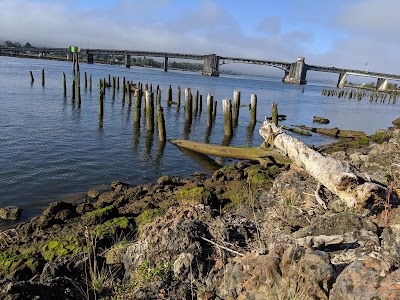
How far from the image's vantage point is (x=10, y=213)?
8.53 metres

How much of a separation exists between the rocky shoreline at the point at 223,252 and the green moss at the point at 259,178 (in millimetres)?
1156

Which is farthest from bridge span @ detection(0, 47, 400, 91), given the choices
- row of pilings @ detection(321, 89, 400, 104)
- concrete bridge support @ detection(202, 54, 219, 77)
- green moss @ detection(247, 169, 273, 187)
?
green moss @ detection(247, 169, 273, 187)

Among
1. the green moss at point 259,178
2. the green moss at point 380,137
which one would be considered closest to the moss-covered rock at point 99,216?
the green moss at point 259,178

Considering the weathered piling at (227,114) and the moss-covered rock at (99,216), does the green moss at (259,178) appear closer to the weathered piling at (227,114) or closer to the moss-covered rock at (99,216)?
the moss-covered rock at (99,216)

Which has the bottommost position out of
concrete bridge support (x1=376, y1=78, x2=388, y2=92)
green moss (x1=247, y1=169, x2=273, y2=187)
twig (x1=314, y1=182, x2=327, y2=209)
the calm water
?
the calm water

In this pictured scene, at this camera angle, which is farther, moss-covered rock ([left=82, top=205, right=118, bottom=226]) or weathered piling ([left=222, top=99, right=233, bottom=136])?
weathered piling ([left=222, top=99, right=233, bottom=136])

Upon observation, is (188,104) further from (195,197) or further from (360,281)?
(360,281)

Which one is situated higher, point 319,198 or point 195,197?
point 319,198

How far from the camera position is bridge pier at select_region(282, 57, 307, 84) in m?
130

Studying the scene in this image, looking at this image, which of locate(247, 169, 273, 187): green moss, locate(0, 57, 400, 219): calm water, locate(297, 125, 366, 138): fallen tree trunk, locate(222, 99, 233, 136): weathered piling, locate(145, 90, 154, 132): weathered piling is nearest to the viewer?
locate(247, 169, 273, 187): green moss

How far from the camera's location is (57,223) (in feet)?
25.8

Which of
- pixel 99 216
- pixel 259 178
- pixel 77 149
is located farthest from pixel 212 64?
pixel 99 216

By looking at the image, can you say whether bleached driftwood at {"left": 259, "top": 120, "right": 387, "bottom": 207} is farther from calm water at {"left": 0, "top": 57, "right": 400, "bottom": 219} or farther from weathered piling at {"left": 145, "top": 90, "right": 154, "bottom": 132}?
weathered piling at {"left": 145, "top": 90, "right": 154, "bottom": 132}

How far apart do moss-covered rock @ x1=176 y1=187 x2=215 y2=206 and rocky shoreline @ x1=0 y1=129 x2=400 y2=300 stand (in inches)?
1.6
